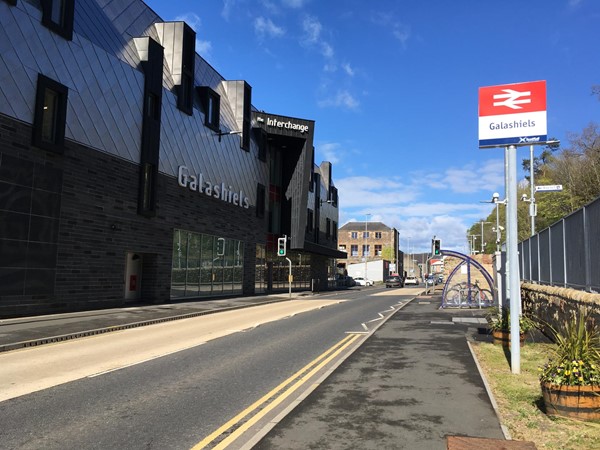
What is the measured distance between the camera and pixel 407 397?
23.4ft

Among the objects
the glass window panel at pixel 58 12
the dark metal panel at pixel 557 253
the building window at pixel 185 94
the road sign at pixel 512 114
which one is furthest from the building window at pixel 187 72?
the road sign at pixel 512 114

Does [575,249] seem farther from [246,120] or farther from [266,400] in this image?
[246,120]

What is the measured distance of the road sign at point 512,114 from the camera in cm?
881

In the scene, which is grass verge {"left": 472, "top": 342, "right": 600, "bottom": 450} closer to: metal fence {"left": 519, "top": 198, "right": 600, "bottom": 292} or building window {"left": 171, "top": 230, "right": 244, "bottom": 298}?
metal fence {"left": 519, "top": 198, "right": 600, "bottom": 292}

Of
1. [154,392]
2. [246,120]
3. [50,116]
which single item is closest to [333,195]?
[246,120]

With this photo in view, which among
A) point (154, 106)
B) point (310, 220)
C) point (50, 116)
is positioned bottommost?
point (310, 220)

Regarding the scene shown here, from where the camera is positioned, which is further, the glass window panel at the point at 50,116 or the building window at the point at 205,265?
the building window at the point at 205,265

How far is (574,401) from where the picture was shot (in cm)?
585

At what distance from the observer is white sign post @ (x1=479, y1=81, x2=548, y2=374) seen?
879 centimetres

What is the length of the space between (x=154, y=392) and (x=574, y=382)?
574cm

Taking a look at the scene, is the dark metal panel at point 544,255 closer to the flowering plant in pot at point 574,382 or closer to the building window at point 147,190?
the flowering plant in pot at point 574,382

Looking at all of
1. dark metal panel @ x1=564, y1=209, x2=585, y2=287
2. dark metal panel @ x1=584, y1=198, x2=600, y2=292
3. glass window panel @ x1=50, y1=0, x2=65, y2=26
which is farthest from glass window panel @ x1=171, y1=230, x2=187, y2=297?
dark metal panel @ x1=584, y1=198, x2=600, y2=292

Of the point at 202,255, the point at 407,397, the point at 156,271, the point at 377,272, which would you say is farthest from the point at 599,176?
the point at 377,272

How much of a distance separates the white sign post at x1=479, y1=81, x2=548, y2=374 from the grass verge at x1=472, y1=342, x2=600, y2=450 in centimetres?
51
